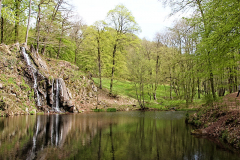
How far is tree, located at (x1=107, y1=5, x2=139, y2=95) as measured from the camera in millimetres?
28859

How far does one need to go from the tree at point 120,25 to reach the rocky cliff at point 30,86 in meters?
9.08

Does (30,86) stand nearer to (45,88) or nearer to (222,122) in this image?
(45,88)

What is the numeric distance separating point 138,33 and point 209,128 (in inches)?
885

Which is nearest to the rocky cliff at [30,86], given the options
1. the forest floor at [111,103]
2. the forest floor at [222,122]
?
the forest floor at [111,103]

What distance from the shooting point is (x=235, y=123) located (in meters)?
7.91

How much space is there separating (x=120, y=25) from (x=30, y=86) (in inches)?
666

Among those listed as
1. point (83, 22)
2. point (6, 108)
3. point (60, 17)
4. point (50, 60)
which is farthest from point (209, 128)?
point (83, 22)

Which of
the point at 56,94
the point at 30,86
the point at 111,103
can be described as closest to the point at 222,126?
the point at 56,94

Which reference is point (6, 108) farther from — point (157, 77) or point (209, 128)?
point (157, 77)

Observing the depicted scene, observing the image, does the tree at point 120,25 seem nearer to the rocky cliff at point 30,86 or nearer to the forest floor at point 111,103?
the forest floor at point 111,103

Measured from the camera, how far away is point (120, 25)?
29547 mm

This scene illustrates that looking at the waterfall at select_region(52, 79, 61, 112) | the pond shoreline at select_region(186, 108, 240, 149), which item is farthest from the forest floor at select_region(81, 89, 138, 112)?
the pond shoreline at select_region(186, 108, 240, 149)

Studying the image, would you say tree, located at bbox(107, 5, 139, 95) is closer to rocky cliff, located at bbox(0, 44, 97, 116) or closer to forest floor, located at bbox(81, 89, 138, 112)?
forest floor, located at bbox(81, 89, 138, 112)

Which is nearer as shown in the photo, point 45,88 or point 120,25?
point 45,88
